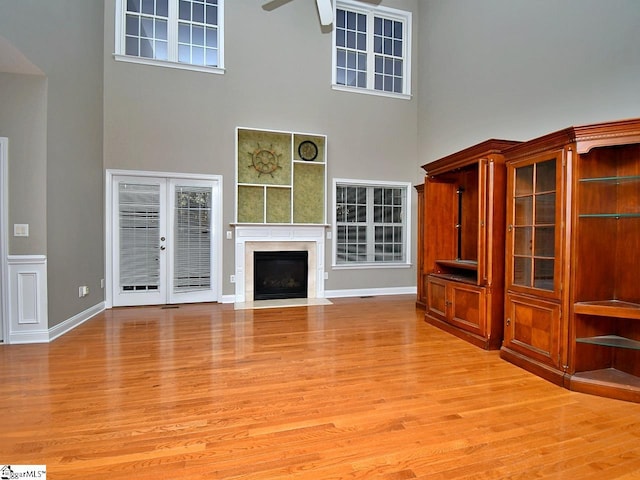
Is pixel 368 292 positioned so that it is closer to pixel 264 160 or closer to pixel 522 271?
pixel 264 160

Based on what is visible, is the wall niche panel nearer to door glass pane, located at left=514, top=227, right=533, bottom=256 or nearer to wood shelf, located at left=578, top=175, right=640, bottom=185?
door glass pane, located at left=514, top=227, right=533, bottom=256

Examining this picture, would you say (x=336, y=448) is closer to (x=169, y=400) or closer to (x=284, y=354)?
(x=169, y=400)

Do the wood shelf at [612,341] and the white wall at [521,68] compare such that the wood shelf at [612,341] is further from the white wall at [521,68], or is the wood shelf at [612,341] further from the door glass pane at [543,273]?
the white wall at [521,68]

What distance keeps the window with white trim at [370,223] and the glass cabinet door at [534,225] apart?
133 inches

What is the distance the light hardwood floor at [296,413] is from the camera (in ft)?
5.42

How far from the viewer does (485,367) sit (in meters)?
2.94

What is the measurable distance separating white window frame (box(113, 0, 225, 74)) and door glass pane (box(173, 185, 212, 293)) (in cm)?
197

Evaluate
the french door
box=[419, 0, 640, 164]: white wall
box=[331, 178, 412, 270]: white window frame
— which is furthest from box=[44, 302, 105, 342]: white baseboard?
box=[419, 0, 640, 164]: white wall

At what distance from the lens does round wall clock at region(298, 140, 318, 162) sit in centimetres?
590

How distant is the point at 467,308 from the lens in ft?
12.1

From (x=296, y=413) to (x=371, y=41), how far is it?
6.67m

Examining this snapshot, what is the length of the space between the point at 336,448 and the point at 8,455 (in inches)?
68.2

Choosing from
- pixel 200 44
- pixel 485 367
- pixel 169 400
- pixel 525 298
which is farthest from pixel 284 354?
pixel 200 44

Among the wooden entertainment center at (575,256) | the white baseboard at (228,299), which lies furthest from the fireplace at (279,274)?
the wooden entertainment center at (575,256)
